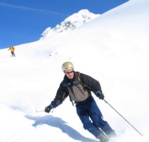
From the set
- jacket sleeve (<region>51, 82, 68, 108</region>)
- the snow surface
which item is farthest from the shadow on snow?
jacket sleeve (<region>51, 82, 68, 108</region>)

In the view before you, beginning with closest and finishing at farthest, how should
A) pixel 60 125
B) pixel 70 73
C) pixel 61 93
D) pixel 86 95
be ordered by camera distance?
1. pixel 70 73
2. pixel 86 95
3. pixel 61 93
4. pixel 60 125

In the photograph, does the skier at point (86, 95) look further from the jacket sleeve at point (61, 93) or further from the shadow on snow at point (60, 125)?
the shadow on snow at point (60, 125)

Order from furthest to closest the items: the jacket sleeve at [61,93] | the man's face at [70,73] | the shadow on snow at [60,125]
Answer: the shadow on snow at [60,125]
the jacket sleeve at [61,93]
the man's face at [70,73]

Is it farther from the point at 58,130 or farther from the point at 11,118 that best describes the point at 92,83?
the point at 11,118

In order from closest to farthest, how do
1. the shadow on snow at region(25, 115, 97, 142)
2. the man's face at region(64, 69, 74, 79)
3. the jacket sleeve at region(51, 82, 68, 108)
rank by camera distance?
the man's face at region(64, 69, 74, 79)
the jacket sleeve at region(51, 82, 68, 108)
the shadow on snow at region(25, 115, 97, 142)

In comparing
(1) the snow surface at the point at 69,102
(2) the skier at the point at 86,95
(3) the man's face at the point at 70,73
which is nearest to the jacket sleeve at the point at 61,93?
(2) the skier at the point at 86,95

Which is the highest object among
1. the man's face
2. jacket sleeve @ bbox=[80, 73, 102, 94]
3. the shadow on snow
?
the man's face

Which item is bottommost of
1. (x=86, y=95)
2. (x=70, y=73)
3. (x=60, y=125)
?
(x=60, y=125)

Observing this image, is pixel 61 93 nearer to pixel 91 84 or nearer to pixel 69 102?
pixel 91 84

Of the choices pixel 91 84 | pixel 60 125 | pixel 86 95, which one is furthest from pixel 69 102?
pixel 91 84

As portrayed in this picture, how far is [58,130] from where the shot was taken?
7215mm

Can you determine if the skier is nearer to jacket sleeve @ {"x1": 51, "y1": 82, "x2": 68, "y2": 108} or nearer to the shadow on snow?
jacket sleeve @ {"x1": 51, "y1": 82, "x2": 68, "y2": 108}

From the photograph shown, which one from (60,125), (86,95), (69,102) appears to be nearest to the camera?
Result: (86,95)

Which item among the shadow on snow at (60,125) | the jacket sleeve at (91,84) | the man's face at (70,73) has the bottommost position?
the shadow on snow at (60,125)
